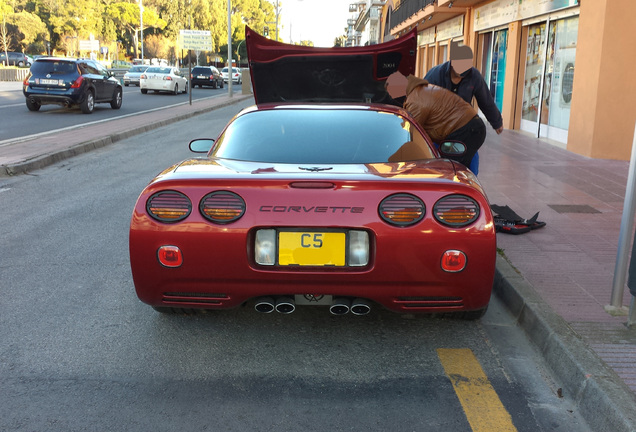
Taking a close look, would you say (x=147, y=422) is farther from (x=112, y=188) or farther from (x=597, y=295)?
(x=112, y=188)

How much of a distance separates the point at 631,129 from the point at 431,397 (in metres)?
9.38

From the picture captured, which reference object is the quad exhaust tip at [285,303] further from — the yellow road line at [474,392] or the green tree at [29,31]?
the green tree at [29,31]

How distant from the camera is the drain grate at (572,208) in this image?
6660 mm

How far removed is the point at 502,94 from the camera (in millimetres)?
18125

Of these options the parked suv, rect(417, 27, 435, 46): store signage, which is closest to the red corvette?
the parked suv

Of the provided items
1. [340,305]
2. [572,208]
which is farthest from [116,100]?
[340,305]

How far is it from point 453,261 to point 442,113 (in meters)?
2.48

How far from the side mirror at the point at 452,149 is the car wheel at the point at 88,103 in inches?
672

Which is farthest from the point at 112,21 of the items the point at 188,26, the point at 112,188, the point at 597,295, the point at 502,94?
the point at 597,295

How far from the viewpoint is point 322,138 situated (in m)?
3.96

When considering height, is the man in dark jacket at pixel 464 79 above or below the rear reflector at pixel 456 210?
above

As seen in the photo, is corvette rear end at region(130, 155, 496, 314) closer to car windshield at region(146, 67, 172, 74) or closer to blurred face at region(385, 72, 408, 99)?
blurred face at region(385, 72, 408, 99)

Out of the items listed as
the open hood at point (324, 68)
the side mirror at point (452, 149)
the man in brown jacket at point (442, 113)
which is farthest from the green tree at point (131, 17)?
the side mirror at point (452, 149)

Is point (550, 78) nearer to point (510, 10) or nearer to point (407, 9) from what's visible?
point (510, 10)
